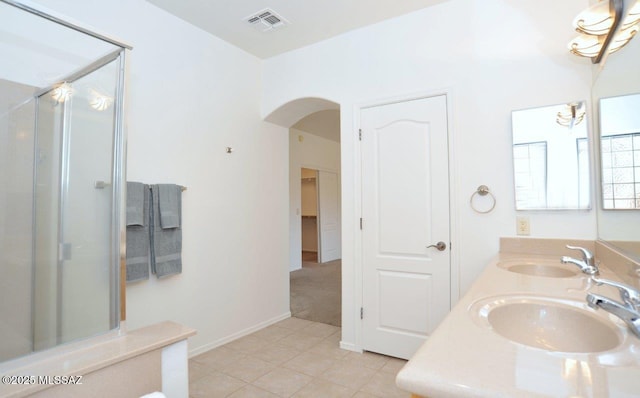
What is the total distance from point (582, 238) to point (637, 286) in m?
0.91

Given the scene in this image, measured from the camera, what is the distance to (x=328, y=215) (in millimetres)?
7230

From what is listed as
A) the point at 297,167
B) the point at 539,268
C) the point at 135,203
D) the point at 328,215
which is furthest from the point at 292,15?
the point at 328,215

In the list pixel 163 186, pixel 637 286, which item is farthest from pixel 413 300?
pixel 163 186

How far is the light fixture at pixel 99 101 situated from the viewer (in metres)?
1.83

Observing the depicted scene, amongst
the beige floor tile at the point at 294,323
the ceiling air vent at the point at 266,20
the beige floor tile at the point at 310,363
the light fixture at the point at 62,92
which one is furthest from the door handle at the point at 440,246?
the light fixture at the point at 62,92

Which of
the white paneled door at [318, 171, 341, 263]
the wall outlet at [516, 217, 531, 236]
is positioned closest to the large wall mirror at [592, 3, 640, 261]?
the wall outlet at [516, 217, 531, 236]

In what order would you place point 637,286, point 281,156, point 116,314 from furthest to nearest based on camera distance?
point 281,156
point 116,314
point 637,286

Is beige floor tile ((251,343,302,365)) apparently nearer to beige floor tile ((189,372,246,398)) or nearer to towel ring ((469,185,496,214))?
beige floor tile ((189,372,246,398))

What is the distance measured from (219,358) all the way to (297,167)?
407cm

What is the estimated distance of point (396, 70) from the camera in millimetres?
2680

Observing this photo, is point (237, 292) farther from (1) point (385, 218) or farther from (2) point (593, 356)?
(2) point (593, 356)

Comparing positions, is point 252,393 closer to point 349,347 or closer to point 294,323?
point 349,347

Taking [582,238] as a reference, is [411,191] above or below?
above

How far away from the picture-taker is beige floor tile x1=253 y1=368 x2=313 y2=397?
7.14 ft
